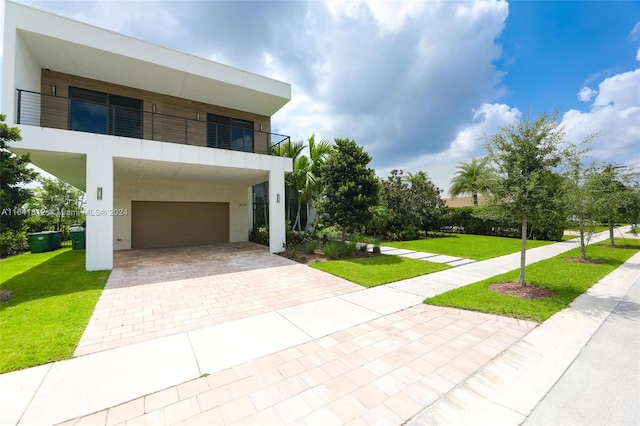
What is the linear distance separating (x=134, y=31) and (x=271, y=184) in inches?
291

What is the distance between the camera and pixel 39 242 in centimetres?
1166

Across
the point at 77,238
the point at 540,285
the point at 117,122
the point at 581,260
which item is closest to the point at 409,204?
the point at 581,260

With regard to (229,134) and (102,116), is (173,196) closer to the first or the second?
(229,134)

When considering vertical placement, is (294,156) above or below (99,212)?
above

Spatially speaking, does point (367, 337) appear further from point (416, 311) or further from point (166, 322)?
point (166, 322)

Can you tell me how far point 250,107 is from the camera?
13023 mm

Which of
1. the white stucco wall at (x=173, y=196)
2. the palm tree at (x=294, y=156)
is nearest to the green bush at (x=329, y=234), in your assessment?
the palm tree at (x=294, y=156)

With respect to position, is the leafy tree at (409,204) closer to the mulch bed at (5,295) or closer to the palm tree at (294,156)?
the palm tree at (294,156)

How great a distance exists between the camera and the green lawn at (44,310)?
3.41m

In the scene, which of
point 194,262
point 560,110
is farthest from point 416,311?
point 194,262

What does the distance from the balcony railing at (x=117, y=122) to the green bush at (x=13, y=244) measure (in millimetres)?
5331

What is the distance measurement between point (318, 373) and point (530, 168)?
6356mm

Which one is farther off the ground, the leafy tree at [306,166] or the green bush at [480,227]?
the leafy tree at [306,166]

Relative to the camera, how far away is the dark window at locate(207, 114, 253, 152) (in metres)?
12.5
